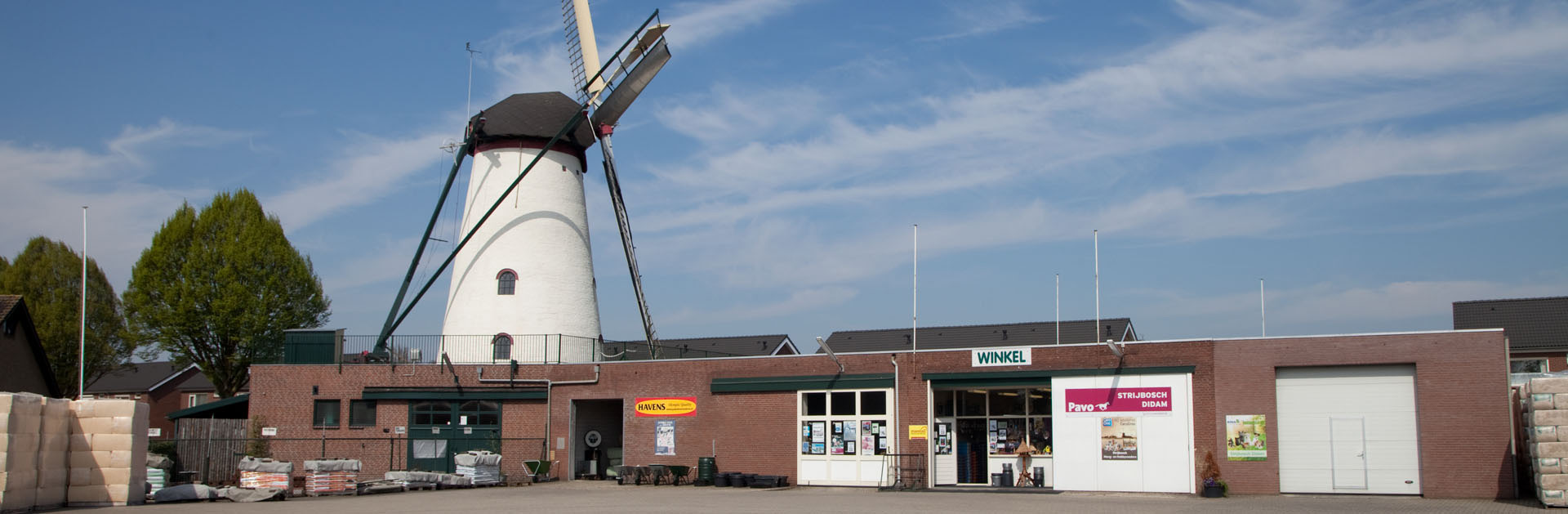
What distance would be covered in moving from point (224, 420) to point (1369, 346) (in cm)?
2921

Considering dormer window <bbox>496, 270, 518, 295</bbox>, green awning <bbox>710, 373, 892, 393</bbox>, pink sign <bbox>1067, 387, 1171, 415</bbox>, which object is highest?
dormer window <bbox>496, 270, 518, 295</bbox>

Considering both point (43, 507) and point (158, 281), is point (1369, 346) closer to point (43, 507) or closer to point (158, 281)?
point (43, 507)

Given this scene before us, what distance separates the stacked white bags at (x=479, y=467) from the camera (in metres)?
29.5

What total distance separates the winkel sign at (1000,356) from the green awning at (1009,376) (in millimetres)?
207

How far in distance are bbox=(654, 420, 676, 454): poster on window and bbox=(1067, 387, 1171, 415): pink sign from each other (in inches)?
405

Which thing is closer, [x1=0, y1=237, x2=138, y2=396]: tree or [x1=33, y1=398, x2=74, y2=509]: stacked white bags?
[x1=33, y1=398, x2=74, y2=509]: stacked white bags

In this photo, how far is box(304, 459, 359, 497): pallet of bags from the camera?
2567 cm

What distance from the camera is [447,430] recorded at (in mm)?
32406

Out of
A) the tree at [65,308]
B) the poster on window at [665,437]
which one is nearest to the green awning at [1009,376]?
the poster on window at [665,437]

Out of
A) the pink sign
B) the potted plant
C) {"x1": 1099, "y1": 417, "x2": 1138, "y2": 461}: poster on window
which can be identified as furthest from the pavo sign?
the potted plant

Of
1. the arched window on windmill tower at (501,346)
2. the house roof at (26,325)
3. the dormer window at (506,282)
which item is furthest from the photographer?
the house roof at (26,325)

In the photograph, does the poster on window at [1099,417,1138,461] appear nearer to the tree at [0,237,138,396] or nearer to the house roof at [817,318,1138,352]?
the house roof at [817,318,1138,352]

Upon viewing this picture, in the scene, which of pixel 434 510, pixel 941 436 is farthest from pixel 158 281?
pixel 941 436

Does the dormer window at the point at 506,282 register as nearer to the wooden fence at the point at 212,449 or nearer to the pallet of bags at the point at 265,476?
the wooden fence at the point at 212,449
